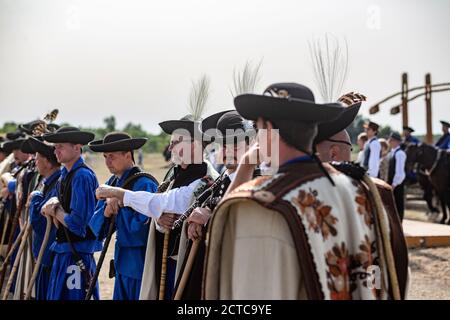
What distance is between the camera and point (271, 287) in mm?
2164

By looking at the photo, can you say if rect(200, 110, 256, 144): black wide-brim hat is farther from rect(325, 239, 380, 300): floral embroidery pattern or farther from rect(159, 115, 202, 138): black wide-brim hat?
rect(325, 239, 380, 300): floral embroidery pattern

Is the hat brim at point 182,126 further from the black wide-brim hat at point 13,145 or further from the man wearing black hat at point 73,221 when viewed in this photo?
the black wide-brim hat at point 13,145

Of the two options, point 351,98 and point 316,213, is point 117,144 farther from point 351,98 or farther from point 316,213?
point 316,213

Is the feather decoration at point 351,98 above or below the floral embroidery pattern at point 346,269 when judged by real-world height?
above

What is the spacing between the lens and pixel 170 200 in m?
3.75

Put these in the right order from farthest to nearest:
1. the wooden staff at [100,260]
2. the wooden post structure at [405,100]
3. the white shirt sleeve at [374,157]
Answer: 1. the wooden post structure at [405,100]
2. the white shirt sleeve at [374,157]
3. the wooden staff at [100,260]

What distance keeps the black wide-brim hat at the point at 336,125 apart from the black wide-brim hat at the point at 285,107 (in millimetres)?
317

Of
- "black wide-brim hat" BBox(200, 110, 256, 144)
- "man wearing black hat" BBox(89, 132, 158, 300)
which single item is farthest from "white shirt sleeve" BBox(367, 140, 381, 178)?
"black wide-brim hat" BBox(200, 110, 256, 144)

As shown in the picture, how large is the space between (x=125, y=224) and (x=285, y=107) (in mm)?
2340

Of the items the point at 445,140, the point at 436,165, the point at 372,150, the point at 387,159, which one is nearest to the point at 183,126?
the point at 372,150

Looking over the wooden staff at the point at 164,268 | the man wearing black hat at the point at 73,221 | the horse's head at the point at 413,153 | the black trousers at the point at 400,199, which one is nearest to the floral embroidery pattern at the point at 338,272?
the wooden staff at the point at 164,268

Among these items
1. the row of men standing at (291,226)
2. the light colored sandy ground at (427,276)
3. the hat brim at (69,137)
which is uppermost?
the hat brim at (69,137)

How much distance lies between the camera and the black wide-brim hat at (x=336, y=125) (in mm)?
2846

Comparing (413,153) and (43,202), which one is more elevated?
(413,153)
